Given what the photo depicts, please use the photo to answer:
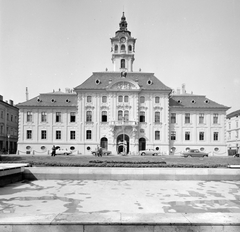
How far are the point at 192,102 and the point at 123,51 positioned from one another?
22055 millimetres

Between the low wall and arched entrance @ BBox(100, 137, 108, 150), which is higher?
arched entrance @ BBox(100, 137, 108, 150)

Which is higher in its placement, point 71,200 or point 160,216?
point 160,216

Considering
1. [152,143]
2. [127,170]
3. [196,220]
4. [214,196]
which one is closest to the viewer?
[196,220]

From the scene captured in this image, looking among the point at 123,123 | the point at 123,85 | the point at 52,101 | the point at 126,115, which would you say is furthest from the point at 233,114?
the point at 52,101

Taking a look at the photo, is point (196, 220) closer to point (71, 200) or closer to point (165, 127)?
point (71, 200)

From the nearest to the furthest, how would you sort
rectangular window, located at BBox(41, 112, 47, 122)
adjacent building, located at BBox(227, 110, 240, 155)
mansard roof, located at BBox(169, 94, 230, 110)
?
rectangular window, located at BBox(41, 112, 47, 122) < mansard roof, located at BBox(169, 94, 230, 110) < adjacent building, located at BBox(227, 110, 240, 155)

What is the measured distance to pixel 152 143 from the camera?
53281 millimetres

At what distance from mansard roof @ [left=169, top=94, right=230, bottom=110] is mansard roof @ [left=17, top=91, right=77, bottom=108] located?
2237 centimetres

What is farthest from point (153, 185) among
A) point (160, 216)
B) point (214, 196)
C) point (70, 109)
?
point (70, 109)

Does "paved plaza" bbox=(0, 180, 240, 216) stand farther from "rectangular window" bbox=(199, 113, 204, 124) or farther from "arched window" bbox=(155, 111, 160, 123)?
"rectangular window" bbox=(199, 113, 204, 124)

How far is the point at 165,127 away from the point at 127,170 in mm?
36748

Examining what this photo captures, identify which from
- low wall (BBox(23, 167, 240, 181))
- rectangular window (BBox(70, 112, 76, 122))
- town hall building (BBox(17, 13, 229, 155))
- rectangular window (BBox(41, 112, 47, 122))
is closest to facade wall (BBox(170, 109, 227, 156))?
town hall building (BBox(17, 13, 229, 155))

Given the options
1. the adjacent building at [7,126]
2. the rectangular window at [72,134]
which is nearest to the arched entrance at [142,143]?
the rectangular window at [72,134]

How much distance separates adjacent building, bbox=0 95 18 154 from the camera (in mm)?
61219
